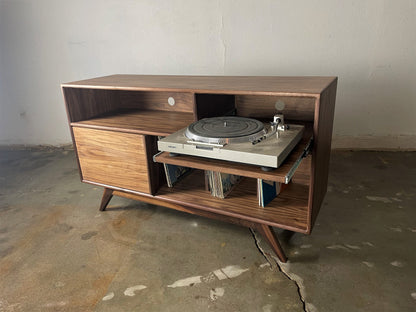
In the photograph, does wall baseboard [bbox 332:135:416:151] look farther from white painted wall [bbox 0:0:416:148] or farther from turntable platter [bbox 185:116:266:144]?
turntable platter [bbox 185:116:266:144]

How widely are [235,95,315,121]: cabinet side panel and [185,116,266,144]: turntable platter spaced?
29 cm

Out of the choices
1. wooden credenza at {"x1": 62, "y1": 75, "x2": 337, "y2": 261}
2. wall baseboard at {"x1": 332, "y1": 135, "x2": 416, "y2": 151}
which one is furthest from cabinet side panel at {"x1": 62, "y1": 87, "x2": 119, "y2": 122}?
wall baseboard at {"x1": 332, "y1": 135, "x2": 416, "y2": 151}

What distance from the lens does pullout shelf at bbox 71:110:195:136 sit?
4.80 feet

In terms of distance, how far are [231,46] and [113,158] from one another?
4.27ft

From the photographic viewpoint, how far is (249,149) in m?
1.06

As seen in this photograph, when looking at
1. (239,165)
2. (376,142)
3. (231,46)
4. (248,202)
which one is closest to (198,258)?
(248,202)

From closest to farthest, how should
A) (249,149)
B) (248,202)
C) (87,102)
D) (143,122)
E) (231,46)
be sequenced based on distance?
1. (249,149)
2. (248,202)
3. (143,122)
4. (87,102)
5. (231,46)

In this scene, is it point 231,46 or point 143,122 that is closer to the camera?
point 143,122

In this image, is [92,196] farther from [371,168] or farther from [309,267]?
[371,168]

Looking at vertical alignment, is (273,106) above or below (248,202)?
above

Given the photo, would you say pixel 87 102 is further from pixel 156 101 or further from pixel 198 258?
pixel 198 258

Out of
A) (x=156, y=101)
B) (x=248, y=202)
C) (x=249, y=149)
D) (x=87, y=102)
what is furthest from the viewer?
(x=156, y=101)

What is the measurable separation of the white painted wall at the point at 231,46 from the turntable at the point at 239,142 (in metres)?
1.25

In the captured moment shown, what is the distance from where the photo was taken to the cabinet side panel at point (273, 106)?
4.97 ft
